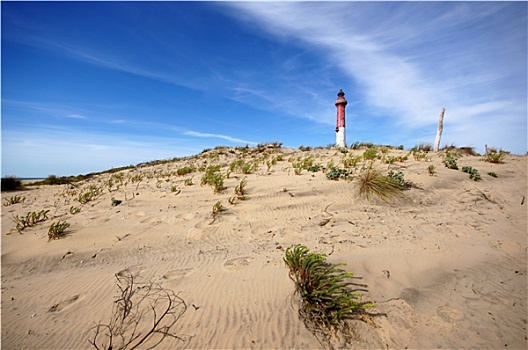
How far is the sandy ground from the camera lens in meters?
2.18

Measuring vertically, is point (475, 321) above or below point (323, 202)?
below

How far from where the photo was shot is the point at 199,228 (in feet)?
15.0

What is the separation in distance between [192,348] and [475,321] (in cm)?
274

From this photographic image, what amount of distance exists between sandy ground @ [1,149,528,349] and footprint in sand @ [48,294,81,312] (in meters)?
0.02

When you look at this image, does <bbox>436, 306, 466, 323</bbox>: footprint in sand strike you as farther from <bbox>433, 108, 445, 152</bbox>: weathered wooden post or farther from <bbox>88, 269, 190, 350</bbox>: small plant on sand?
<bbox>433, 108, 445, 152</bbox>: weathered wooden post

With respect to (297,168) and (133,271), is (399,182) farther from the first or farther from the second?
(133,271)

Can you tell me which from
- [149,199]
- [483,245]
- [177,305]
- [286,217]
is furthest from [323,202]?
[149,199]

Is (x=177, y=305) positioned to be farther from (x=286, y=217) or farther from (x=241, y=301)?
(x=286, y=217)

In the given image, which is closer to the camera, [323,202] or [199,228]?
[199,228]

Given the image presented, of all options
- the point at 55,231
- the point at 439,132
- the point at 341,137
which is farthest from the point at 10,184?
the point at 439,132

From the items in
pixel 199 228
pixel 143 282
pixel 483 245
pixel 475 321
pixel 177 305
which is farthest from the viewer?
pixel 199 228

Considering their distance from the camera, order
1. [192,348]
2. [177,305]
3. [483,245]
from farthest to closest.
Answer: [483,245]
[177,305]
[192,348]

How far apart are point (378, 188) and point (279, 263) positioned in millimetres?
3471

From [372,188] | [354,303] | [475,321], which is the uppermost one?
[372,188]
